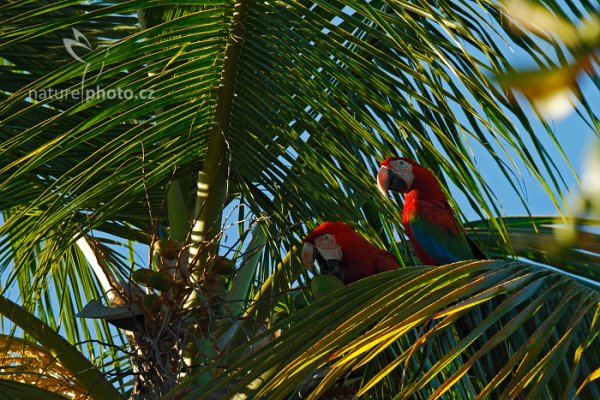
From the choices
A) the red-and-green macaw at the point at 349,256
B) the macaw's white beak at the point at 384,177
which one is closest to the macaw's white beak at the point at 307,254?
the red-and-green macaw at the point at 349,256

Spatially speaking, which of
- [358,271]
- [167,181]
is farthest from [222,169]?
[358,271]

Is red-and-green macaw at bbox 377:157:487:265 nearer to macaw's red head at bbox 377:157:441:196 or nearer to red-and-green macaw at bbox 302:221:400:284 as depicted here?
macaw's red head at bbox 377:157:441:196

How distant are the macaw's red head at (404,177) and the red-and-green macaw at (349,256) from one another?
0.54 ft

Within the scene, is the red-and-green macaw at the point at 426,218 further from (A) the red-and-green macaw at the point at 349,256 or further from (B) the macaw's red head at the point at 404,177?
(A) the red-and-green macaw at the point at 349,256

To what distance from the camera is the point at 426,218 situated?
227 centimetres

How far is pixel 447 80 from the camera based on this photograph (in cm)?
176

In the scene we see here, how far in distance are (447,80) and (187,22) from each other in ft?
1.89

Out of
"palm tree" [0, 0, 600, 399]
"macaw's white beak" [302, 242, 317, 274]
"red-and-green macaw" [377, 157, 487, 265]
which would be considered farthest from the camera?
"red-and-green macaw" [377, 157, 487, 265]

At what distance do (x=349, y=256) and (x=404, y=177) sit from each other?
0.27 metres

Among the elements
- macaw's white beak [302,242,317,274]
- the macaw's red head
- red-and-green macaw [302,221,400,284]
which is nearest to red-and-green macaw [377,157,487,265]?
the macaw's red head

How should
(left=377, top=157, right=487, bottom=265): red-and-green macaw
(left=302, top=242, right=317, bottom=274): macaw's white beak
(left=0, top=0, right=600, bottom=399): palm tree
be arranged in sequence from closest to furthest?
(left=0, top=0, right=600, bottom=399): palm tree
(left=302, top=242, right=317, bottom=274): macaw's white beak
(left=377, top=157, right=487, bottom=265): red-and-green macaw

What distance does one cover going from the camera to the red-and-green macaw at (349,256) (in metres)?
2.17

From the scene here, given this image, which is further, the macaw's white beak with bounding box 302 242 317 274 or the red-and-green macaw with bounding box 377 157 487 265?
the red-and-green macaw with bounding box 377 157 487 265

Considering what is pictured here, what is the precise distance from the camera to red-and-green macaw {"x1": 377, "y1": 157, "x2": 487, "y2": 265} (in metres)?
2.23
